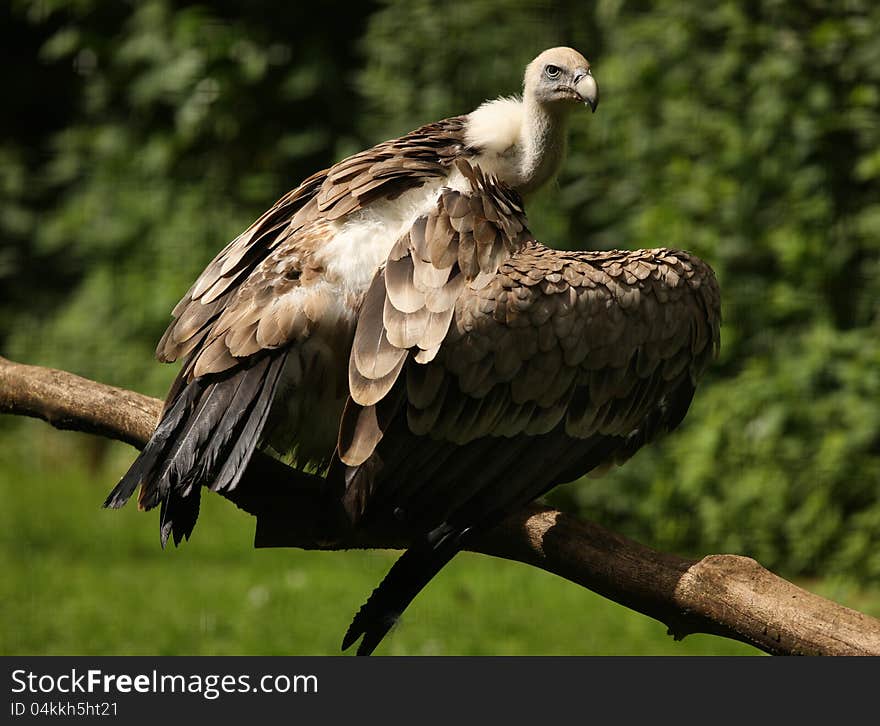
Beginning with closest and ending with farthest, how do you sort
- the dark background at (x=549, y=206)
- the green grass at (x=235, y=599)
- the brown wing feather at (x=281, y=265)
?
1. the brown wing feather at (x=281, y=265)
2. the green grass at (x=235, y=599)
3. the dark background at (x=549, y=206)

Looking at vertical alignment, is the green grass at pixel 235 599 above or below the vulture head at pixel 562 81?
below

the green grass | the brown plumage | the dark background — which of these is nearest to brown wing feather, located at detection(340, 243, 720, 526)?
the brown plumage

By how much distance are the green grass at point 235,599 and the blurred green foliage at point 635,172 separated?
66 centimetres

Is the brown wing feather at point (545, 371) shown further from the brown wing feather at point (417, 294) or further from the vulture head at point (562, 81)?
the vulture head at point (562, 81)

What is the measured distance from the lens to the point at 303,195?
3.45m

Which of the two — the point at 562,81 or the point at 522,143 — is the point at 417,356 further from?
the point at 562,81

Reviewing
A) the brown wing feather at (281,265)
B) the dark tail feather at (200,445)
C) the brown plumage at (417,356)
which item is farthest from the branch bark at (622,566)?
the brown wing feather at (281,265)

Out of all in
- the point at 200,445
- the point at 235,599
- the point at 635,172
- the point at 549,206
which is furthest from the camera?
the point at 549,206

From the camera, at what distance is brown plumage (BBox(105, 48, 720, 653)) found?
9.40 ft

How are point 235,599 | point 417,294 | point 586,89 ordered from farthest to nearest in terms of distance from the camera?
1. point 235,599
2. point 586,89
3. point 417,294

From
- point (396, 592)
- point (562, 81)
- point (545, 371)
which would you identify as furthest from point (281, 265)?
point (562, 81)

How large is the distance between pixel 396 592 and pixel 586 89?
1.42 metres

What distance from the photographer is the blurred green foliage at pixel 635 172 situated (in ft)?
18.5

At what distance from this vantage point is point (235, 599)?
601cm
